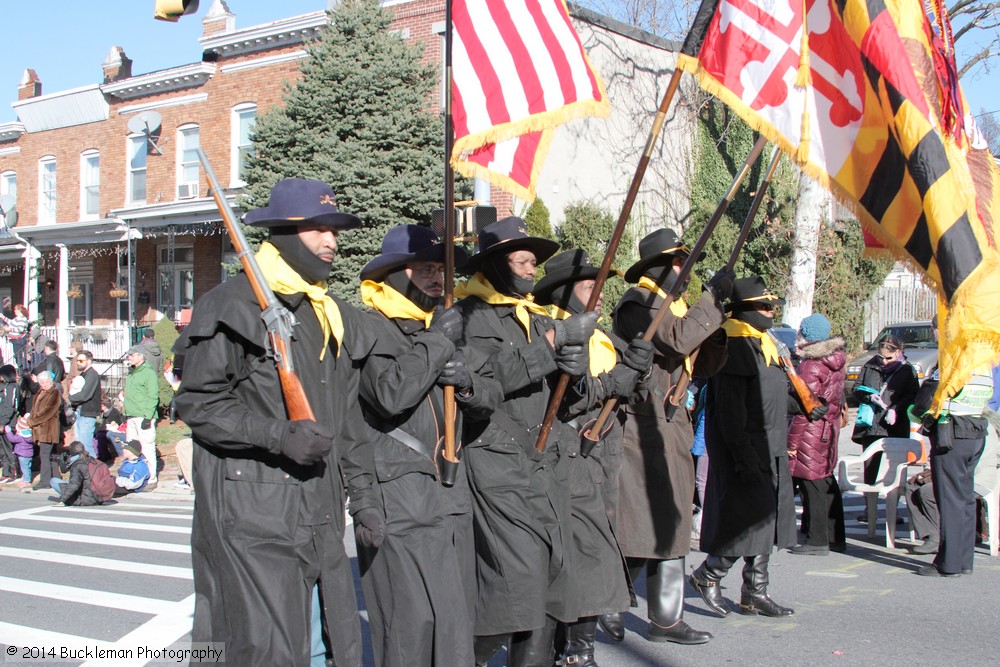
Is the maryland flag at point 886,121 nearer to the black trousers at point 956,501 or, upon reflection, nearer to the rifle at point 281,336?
the rifle at point 281,336

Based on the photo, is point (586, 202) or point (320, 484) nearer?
point (320, 484)

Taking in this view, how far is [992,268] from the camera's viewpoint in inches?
145

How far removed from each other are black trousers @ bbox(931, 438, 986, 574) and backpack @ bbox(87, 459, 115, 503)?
374 inches

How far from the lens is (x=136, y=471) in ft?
43.5

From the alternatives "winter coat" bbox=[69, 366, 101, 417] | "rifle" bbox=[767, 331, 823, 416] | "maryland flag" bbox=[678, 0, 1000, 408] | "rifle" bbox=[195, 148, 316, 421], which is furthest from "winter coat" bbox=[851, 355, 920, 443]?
"winter coat" bbox=[69, 366, 101, 417]

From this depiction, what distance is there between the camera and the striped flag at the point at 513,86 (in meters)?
4.61

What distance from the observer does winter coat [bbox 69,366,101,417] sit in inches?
551

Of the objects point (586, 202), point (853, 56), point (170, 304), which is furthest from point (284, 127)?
point (853, 56)

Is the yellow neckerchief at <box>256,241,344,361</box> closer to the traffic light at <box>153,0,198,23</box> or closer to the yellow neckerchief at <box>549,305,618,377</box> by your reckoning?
the traffic light at <box>153,0,198,23</box>

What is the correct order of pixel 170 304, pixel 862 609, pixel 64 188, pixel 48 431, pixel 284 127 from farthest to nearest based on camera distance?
1. pixel 64 188
2. pixel 170 304
3. pixel 284 127
4. pixel 48 431
5. pixel 862 609

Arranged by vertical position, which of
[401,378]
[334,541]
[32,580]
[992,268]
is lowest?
[32,580]

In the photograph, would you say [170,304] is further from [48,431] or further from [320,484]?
[320,484]

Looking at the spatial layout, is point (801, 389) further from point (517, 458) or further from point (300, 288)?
point (300, 288)

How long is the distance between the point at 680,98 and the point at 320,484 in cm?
2170
